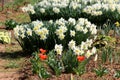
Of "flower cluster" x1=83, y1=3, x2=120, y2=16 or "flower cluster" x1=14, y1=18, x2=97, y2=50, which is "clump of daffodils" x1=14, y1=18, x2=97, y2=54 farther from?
"flower cluster" x1=83, y1=3, x2=120, y2=16

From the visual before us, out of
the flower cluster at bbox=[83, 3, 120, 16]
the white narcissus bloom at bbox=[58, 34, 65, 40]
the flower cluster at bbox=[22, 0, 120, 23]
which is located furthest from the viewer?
the flower cluster at bbox=[22, 0, 120, 23]

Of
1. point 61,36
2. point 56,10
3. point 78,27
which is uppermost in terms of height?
point 56,10

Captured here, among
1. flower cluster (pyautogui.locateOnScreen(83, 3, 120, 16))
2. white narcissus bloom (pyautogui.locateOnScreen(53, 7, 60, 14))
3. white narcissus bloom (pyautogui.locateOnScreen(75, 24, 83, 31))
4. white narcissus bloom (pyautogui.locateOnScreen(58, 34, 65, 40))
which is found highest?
white narcissus bloom (pyautogui.locateOnScreen(53, 7, 60, 14))

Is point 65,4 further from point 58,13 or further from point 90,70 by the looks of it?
point 90,70

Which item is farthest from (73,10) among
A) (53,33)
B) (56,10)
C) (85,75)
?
(85,75)

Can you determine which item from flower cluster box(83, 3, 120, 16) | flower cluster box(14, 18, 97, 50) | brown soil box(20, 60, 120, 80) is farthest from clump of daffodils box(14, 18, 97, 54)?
flower cluster box(83, 3, 120, 16)

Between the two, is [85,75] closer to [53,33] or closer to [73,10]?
[53,33]

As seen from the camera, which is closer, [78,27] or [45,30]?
[45,30]

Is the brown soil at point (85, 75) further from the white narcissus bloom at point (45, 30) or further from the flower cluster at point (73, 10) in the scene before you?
the flower cluster at point (73, 10)

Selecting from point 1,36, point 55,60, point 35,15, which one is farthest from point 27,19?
point 55,60

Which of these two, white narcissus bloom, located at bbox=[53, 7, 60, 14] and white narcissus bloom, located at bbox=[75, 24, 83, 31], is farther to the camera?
Answer: white narcissus bloom, located at bbox=[53, 7, 60, 14]

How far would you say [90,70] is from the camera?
8820mm

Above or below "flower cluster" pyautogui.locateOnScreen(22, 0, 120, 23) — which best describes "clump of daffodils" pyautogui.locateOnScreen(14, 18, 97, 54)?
below

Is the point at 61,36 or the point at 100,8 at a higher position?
the point at 100,8
